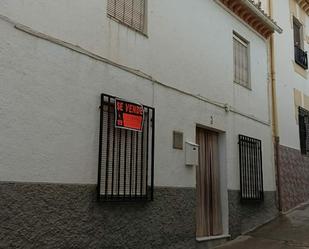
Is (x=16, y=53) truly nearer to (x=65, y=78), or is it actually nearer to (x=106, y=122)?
(x=65, y=78)

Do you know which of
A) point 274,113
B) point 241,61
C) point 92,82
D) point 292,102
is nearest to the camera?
point 92,82

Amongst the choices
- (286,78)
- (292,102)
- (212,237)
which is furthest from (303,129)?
(212,237)

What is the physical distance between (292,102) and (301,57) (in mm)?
1980

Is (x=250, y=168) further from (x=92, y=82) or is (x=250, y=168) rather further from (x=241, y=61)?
(x=92, y=82)

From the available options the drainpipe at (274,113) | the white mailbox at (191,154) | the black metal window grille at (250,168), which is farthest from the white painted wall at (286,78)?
the white mailbox at (191,154)

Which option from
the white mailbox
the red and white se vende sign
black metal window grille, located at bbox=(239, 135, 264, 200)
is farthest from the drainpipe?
the red and white se vende sign

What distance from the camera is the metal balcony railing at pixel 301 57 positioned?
13.4 metres

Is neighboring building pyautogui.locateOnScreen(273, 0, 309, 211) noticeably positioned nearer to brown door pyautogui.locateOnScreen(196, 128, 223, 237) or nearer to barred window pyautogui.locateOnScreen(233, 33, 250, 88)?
barred window pyautogui.locateOnScreen(233, 33, 250, 88)

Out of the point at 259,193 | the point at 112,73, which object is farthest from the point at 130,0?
the point at 259,193

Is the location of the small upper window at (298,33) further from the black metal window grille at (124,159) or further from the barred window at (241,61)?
the black metal window grille at (124,159)

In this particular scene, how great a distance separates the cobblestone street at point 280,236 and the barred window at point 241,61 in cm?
322

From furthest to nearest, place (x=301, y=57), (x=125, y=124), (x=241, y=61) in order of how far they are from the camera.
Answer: (x=301, y=57) → (x=241, y=61) → (x=125, y=124)

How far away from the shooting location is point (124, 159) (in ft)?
20.6

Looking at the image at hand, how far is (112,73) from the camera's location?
6207 mm
